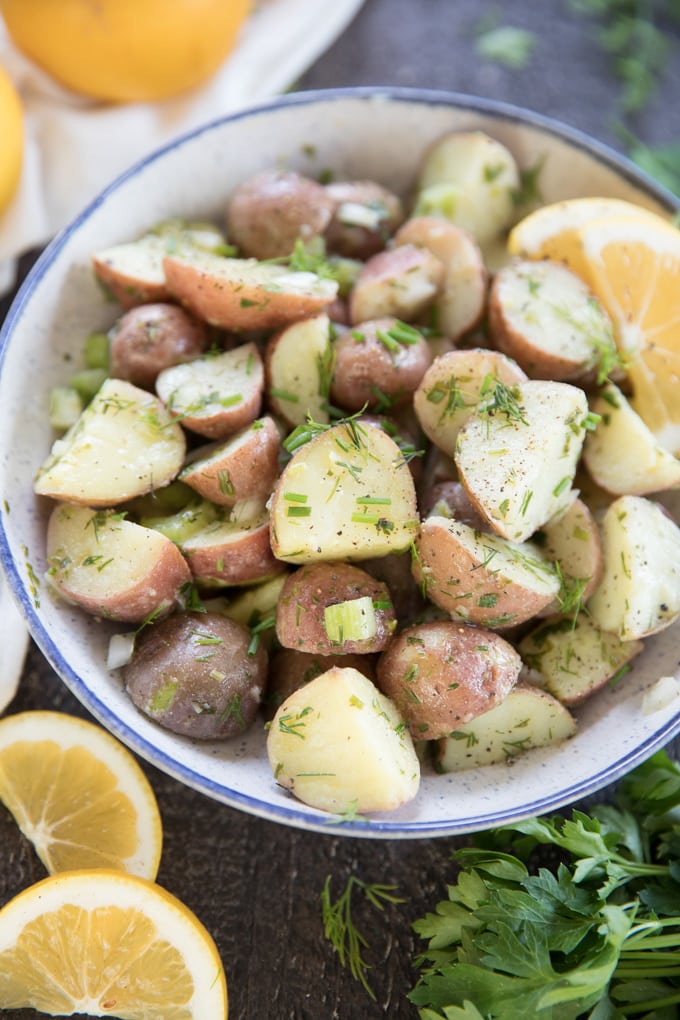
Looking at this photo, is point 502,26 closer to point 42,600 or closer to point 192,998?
point 42,600

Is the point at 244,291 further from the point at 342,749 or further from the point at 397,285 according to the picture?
the point at 342,749

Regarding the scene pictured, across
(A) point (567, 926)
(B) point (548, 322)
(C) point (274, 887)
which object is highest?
(B) point (548, 322)

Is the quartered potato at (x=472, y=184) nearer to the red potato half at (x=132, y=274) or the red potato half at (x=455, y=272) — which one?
the red potato half at (x=455, y=272)

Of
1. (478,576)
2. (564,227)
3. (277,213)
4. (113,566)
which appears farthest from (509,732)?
(277,213)

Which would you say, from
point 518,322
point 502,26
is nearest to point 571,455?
point 518,322

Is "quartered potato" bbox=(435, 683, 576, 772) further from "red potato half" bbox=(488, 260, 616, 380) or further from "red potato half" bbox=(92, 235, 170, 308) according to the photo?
"red potato half" bbox=(92, 235, 170, 308)

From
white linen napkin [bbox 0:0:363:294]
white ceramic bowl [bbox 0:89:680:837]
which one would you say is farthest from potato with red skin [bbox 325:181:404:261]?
white linen napkin [bbox 0:0:363:294]
